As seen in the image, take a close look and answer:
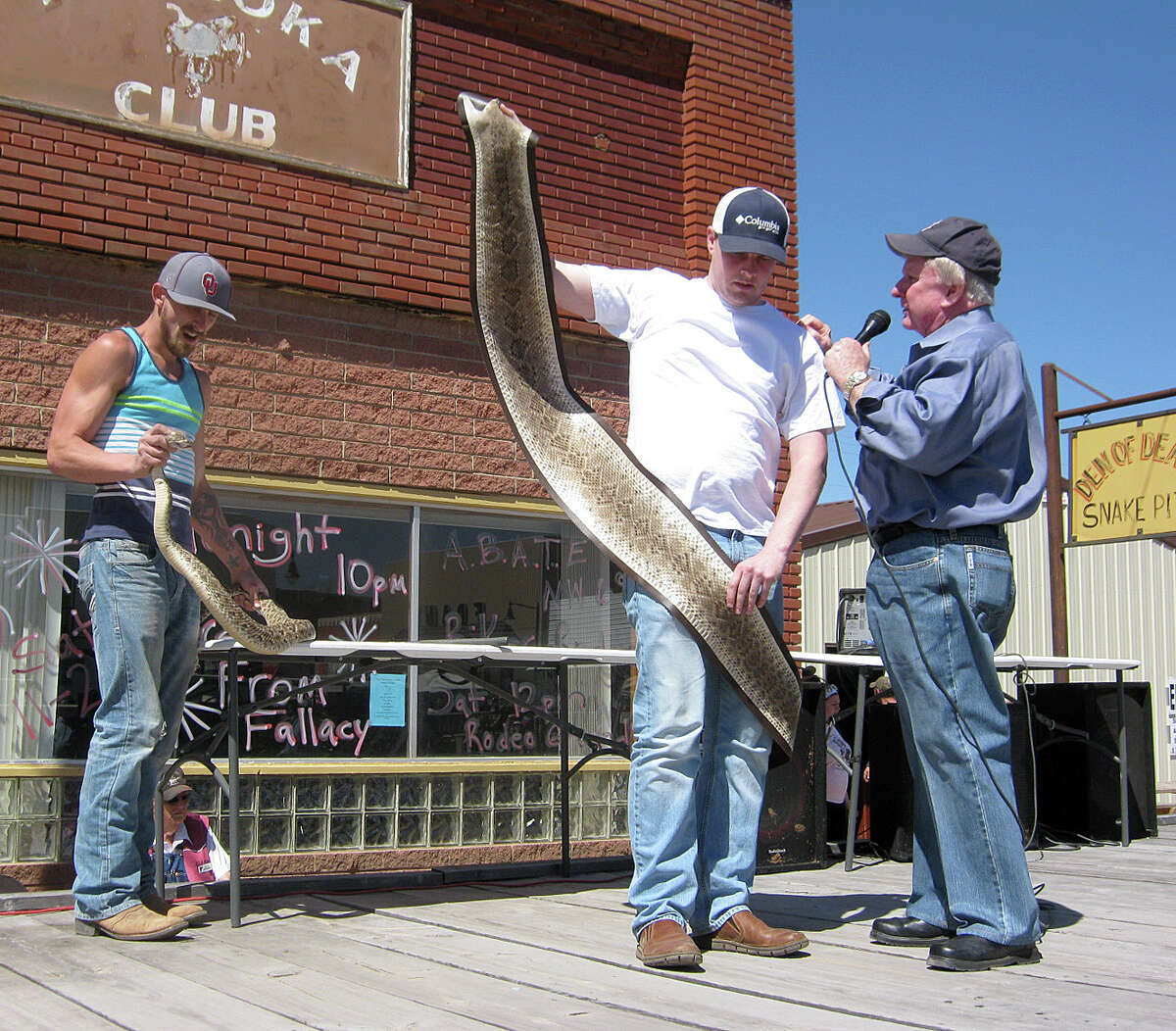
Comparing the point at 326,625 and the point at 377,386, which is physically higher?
the point at 377,386

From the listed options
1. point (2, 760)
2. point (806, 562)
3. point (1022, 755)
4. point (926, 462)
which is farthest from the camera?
point (806, 562)

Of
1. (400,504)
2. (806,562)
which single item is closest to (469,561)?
(400,504)

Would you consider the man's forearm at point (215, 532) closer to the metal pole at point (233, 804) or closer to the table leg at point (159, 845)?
the metal pole at point (233, 804)

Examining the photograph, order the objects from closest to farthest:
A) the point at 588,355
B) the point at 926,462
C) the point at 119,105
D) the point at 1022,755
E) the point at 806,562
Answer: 1. the point at 926,462
2. the point at 119,105
3. the point at 1022,755
4. the point at 588,355
5. the point at 806,562

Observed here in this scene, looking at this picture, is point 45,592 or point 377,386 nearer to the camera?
point 45,592

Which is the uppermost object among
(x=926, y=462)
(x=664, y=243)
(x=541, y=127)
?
(x=541, y=127)

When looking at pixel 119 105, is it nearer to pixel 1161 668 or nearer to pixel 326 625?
pixel 326 625

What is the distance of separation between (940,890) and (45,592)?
4.40 m

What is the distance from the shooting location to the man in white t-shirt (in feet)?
11.3

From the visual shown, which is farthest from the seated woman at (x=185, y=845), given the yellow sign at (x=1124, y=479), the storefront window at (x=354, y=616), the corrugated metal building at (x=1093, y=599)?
the corrugated metal building at (x=1093, y=599)

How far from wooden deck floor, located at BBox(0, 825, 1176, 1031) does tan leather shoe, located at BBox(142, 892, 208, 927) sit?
0.19ft

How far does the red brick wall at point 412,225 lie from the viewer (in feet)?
20.4

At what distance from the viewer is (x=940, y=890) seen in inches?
143

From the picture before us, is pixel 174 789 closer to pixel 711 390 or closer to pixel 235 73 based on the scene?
pixel 711 390
